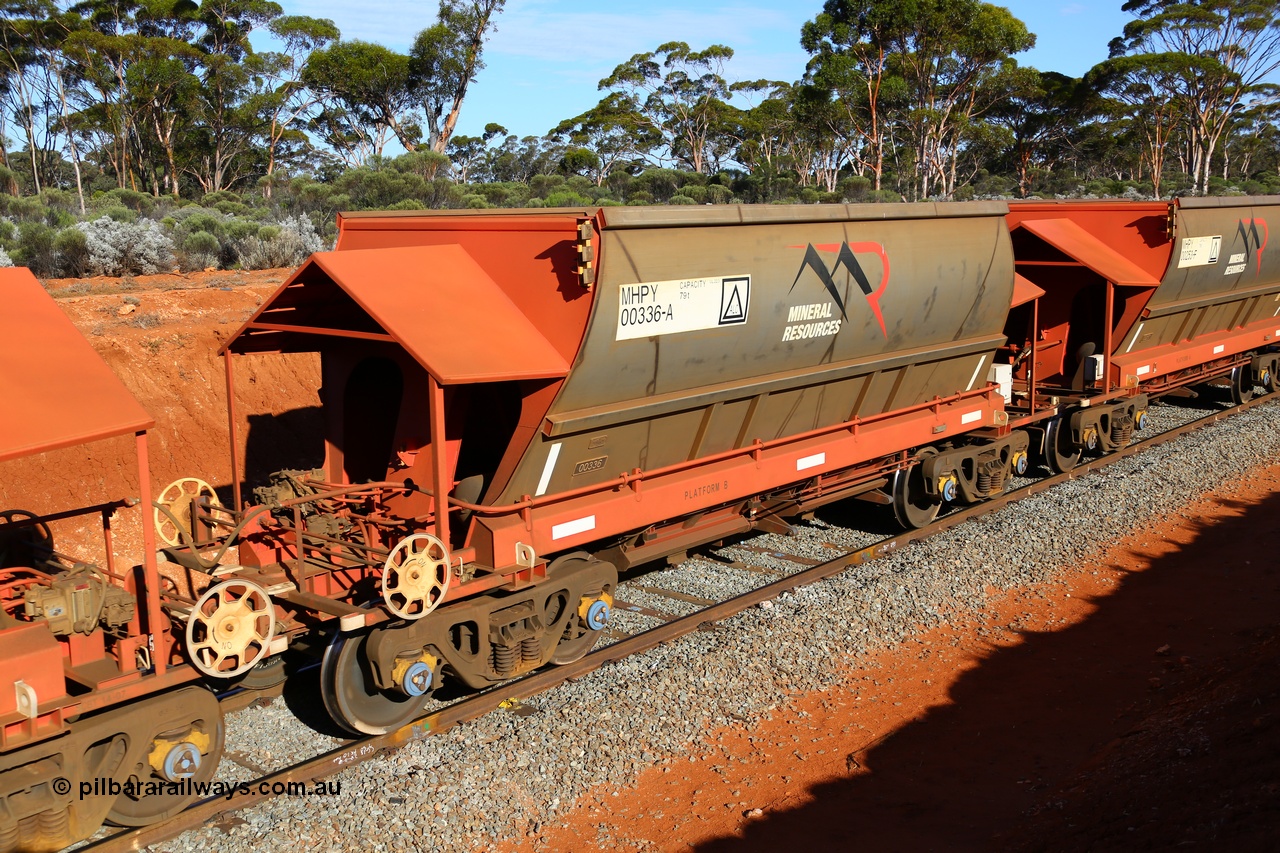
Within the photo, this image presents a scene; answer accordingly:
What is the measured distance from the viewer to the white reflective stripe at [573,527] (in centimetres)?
764

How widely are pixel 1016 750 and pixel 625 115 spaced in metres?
55.1

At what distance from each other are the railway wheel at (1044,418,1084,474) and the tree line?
20782 millimetres

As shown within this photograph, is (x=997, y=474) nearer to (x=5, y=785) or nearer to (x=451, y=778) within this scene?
(x=451, y=778)

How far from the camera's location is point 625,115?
58.4m

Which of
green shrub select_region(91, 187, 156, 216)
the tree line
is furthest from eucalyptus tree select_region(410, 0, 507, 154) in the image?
green shrub select_region(91, 187, 156, 216)

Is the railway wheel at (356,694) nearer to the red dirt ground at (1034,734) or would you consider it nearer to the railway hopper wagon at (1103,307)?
Answer: the red dirt ground at (1034,734)

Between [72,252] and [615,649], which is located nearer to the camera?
[615,649]

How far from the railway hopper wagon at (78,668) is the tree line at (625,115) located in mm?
25231

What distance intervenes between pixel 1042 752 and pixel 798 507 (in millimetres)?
3938

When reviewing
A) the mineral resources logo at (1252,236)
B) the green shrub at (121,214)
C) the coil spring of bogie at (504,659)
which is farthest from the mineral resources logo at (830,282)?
the green shrub at (121,214)

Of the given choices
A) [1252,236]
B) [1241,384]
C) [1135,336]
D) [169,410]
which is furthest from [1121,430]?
[169,410]

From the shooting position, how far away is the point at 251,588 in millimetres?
6043

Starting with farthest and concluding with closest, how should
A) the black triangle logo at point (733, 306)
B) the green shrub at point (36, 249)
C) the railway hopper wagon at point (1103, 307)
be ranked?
the green shrub at point (36, 249) → the railway hopper wagon at point (1103, 307) → the black triangle logo at point (733, 306)

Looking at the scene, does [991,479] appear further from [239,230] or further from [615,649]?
[239,230]
